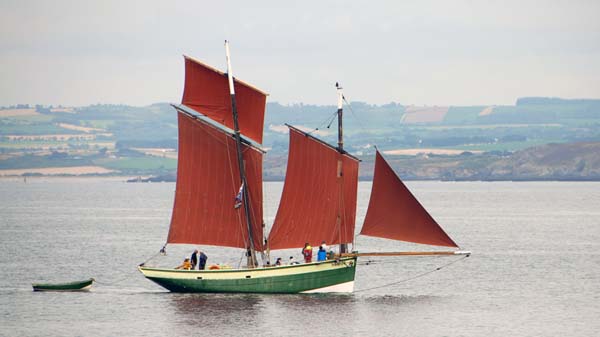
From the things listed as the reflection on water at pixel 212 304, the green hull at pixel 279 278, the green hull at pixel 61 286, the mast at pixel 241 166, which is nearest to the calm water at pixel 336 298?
the reflection on water at pixel 212 304

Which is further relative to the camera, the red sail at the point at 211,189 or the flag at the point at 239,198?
the red sail at the point at 211,189

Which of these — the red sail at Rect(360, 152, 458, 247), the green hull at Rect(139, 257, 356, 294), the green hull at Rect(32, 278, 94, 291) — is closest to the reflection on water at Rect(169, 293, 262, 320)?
the green hull at Rect(139, 257, 356, 294)

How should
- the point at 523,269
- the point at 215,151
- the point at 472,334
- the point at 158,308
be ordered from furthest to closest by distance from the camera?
1. the point at 523,269
2. the point at 215,151
3. the point at 158,308
4. the point at 472,334

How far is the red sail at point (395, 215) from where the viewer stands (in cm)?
6338

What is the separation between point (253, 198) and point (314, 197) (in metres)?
3.45

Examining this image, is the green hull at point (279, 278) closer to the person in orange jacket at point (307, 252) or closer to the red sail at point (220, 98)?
the person in orange jacket at point (307, 252)

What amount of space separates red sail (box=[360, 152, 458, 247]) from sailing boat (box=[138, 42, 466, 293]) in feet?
0.18

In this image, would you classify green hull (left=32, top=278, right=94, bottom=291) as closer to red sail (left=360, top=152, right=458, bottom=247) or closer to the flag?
the flag

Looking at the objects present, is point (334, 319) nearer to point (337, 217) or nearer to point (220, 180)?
point (337, 217)

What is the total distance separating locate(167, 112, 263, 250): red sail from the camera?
66562 millimetres

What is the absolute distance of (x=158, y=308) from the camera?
2470 inches

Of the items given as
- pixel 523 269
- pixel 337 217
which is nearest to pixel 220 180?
pixel 337 217

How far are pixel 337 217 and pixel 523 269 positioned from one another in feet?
77.2

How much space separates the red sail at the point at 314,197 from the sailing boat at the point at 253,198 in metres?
0.06
